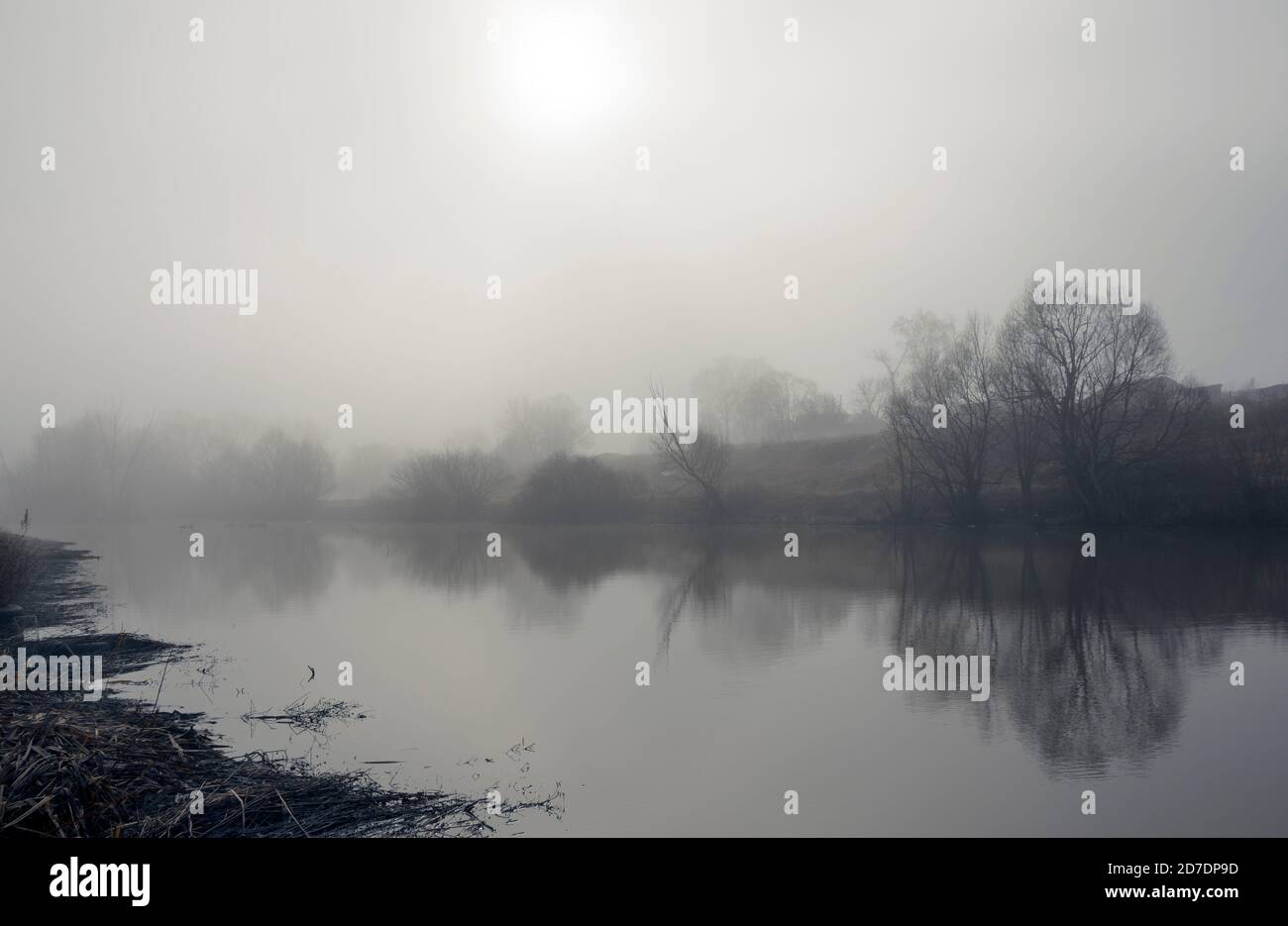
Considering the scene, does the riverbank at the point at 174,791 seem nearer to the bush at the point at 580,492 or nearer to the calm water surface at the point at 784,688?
the calm water surface at the point at 784,688

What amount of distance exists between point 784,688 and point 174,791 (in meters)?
7.30

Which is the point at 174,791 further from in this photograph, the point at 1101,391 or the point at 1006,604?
the point at 1101,391

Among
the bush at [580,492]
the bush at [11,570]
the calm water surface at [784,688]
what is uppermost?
the bush at [580,492]

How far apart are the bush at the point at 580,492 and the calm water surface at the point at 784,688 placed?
30.9 metres

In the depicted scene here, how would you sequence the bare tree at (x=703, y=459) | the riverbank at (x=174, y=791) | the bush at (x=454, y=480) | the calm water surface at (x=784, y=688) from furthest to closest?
the bush at (x=454, y=480) < the bare tree at (x=703, y=459) < the calm water surface at (x=784, y=688) < the riverbank at (x=174, y=791)

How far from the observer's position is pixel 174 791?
750 centimetres

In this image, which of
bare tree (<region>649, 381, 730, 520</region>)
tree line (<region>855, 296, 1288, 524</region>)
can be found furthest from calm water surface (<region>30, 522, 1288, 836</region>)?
bare tree (<region>649, 381, 730, 520</region>)

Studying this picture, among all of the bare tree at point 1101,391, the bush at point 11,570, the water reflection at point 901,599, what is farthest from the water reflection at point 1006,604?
the bush at point 11,570

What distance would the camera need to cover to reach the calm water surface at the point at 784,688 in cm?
784

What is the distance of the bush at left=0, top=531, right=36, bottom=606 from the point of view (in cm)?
1817

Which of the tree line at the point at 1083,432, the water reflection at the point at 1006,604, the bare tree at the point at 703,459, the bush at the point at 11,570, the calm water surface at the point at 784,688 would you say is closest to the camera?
the calm water surface at the point at 784,688

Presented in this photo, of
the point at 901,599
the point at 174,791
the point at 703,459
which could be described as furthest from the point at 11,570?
the point at 703,459

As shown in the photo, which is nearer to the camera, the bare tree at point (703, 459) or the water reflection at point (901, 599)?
the water reflection at point (901, 599)

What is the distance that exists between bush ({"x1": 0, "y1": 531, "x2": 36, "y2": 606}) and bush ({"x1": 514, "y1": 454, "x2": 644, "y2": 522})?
130 feet
